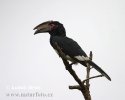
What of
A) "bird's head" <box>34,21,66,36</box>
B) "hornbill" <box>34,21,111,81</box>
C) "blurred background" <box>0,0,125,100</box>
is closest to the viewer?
"hornbill" <box>34,21,111,81</box>

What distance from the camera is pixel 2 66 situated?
204cm

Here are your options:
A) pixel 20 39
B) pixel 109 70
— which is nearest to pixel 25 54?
pixel 20 39

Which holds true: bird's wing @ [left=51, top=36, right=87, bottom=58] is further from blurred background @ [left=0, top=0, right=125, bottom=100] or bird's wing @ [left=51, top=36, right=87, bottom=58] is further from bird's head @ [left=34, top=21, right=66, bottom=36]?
blurred background @ [left=0, top=0, right=125, bottom=100]

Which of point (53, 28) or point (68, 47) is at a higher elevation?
point (53, 28)

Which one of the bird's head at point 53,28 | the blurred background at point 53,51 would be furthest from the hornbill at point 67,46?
the blurred background at point 53,51

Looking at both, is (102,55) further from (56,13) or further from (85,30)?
(56,13)

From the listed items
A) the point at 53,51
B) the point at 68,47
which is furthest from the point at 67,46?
the point at 53,51

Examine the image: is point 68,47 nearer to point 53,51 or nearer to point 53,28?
point 53,28

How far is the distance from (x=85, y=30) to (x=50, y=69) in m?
0.33

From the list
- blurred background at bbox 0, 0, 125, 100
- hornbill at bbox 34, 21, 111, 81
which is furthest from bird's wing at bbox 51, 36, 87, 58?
blurred background at bbox 0, 0, 125, 100

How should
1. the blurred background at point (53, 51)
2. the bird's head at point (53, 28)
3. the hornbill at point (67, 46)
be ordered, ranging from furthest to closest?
the blurred background at point (53, 51)
the bird's head at point (53, 28)
the hornbill at point (67, 46)

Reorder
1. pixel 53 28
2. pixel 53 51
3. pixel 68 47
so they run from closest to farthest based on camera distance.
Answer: pixel 68 47 → pixel 53 28 → pixel 53 51

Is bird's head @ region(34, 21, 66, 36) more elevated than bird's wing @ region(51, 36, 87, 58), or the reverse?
bird's head @ region(34, 21, 66, 36)

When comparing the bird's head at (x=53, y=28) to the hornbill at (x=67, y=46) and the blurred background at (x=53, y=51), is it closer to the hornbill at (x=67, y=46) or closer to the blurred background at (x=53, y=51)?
the hornbill at (x=67, y=46)
